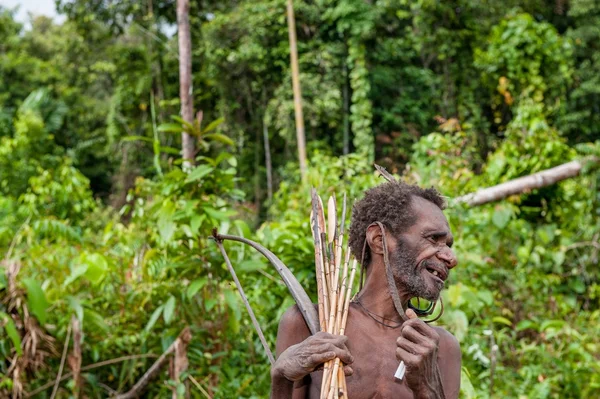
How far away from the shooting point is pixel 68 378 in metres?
4.93

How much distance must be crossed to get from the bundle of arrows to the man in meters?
0.07

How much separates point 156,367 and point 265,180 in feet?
43.4

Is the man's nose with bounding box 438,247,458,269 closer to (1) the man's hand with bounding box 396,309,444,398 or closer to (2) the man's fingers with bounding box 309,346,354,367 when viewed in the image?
(1) the man's hand with bounding box 396,309,444,398

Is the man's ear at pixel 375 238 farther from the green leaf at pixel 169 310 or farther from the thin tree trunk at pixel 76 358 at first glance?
the thin tree trunk at pixel 76 358

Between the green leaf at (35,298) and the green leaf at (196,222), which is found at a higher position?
the green leaf at (196,222)

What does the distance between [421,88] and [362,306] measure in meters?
16.8

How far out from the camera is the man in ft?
6.92

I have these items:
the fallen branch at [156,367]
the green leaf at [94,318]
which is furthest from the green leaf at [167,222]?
the green leaf at [94,318]

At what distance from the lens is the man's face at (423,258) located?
211 cm

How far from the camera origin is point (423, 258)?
2.12 metres

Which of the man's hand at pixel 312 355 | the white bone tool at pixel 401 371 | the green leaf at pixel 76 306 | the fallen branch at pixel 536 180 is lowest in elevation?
the green leaf at pixel 76 306

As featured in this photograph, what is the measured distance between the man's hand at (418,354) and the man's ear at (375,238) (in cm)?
32

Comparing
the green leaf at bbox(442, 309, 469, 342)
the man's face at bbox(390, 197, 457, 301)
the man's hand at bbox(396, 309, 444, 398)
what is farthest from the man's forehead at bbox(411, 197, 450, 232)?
the green leaf at bbox(442, 309, 469, 342)

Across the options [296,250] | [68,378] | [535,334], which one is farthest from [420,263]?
[535,334]
